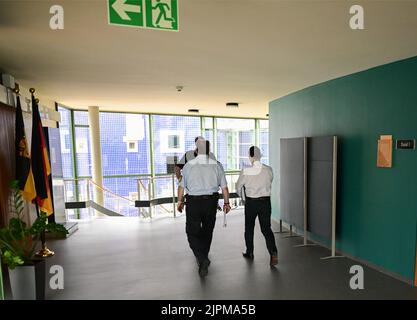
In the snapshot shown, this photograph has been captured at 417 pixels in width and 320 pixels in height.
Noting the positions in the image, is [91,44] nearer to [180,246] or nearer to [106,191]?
[180,246]

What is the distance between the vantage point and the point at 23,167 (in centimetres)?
326

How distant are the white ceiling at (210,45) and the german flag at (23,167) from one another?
32.9 inches

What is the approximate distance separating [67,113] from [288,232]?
6.68 metres

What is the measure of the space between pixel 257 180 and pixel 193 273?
4.95 feet

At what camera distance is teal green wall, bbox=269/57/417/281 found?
10.3ft

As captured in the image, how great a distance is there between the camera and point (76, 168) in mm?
7688

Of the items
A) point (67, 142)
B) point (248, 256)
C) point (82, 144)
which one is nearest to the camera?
point (248, 256)

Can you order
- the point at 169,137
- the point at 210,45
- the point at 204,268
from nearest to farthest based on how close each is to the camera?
the point at 210,45, the point at 204,268, the point at 169,137

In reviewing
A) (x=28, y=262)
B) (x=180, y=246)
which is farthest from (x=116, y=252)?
(x=28, y=262)

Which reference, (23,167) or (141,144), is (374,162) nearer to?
(23,167)

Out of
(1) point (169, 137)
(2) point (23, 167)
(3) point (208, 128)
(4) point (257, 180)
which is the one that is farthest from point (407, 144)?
(3) point (208, 128)

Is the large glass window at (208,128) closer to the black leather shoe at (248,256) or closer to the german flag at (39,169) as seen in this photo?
the black leather shoe at (248,256)

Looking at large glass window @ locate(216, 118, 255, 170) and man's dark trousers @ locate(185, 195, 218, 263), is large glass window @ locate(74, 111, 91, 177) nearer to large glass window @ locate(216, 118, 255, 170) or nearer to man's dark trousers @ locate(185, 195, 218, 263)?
large glass window @ locate(216, 118, 255, 170)

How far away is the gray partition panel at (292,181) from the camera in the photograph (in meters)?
4.58
